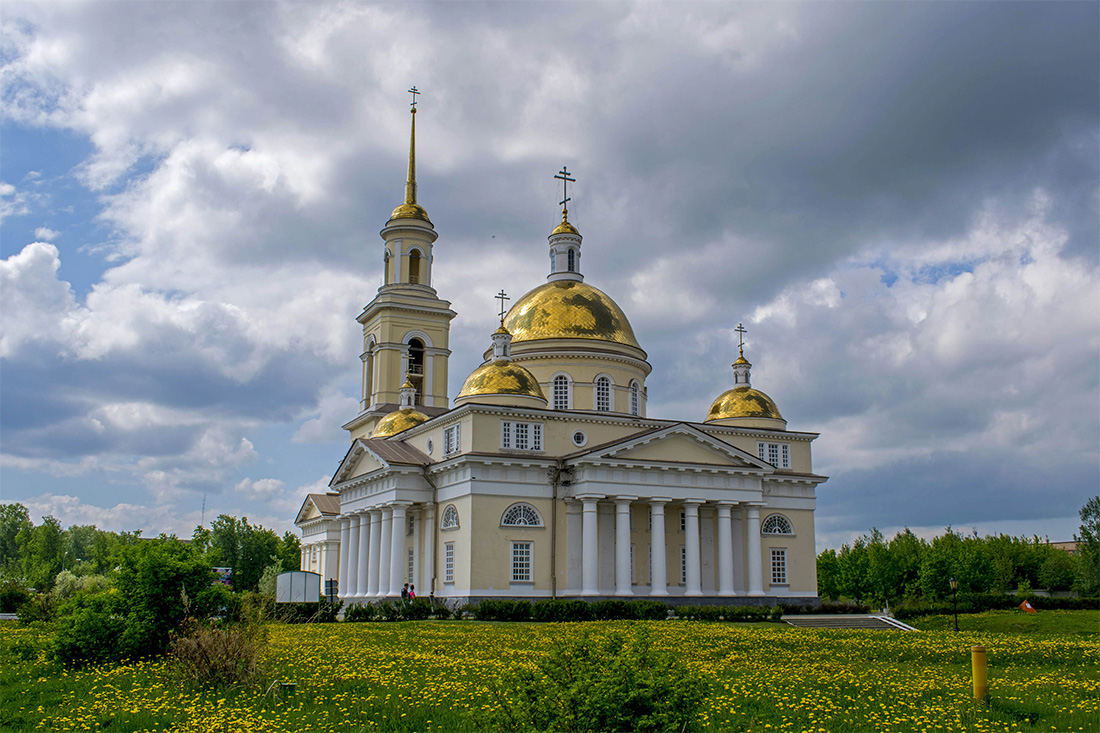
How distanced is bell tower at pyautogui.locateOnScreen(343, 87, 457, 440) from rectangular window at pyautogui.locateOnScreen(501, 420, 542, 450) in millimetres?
14574

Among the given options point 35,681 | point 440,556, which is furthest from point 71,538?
A: point 35,681

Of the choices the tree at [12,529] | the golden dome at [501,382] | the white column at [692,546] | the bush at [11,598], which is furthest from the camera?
the tree at [12,529]

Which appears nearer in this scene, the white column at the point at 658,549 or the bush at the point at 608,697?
the bush at the point at 608,697

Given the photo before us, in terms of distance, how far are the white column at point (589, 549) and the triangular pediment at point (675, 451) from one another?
6.30 ft

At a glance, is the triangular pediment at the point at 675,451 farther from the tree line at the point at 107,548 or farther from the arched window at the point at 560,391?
the tree line at the point at 107,548

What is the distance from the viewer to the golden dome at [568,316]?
47688mm

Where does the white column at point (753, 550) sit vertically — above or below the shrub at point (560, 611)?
above

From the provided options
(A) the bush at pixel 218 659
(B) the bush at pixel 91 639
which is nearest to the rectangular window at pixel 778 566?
(B) the bush at pixel 91 639

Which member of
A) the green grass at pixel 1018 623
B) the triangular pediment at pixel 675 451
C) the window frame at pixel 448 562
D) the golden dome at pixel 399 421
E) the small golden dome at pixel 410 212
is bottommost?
the green grass at pixel 1018 623

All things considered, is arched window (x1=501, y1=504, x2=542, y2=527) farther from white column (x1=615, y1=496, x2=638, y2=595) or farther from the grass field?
the grass field

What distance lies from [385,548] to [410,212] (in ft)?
78.8

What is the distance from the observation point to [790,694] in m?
15.0

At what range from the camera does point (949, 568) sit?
60.4 metres

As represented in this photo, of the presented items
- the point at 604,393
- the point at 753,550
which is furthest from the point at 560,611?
the point at 604,393
